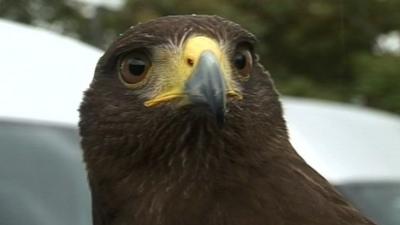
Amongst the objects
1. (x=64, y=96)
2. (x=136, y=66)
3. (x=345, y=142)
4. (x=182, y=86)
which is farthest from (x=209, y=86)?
(x=345, y=142)

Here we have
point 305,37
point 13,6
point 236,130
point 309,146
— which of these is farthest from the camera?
point 305,37

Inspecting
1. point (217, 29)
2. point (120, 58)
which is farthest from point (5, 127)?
point (217, 29)

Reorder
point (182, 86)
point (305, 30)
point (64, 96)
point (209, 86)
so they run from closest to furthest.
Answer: point (209, 86) → point (182, 86) → point (64, 96) → point (305, 30)

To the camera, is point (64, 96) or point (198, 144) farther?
point (64, 96)

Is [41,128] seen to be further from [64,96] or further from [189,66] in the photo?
[189,66]

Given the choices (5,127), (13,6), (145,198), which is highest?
(13,6)

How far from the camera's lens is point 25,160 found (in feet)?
13.7

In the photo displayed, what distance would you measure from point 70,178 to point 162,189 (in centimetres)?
106

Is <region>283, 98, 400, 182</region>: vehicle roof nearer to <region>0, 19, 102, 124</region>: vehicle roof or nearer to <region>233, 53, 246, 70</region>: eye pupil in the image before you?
<region>0, 19, 102, 124</region>: vehicle roof

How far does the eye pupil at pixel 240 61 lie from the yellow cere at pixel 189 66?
0.06 m

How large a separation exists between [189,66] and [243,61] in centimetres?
17

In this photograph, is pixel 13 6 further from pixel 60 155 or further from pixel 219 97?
pixel 219 97

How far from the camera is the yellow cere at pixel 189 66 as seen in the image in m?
3.06

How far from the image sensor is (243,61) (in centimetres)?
321
